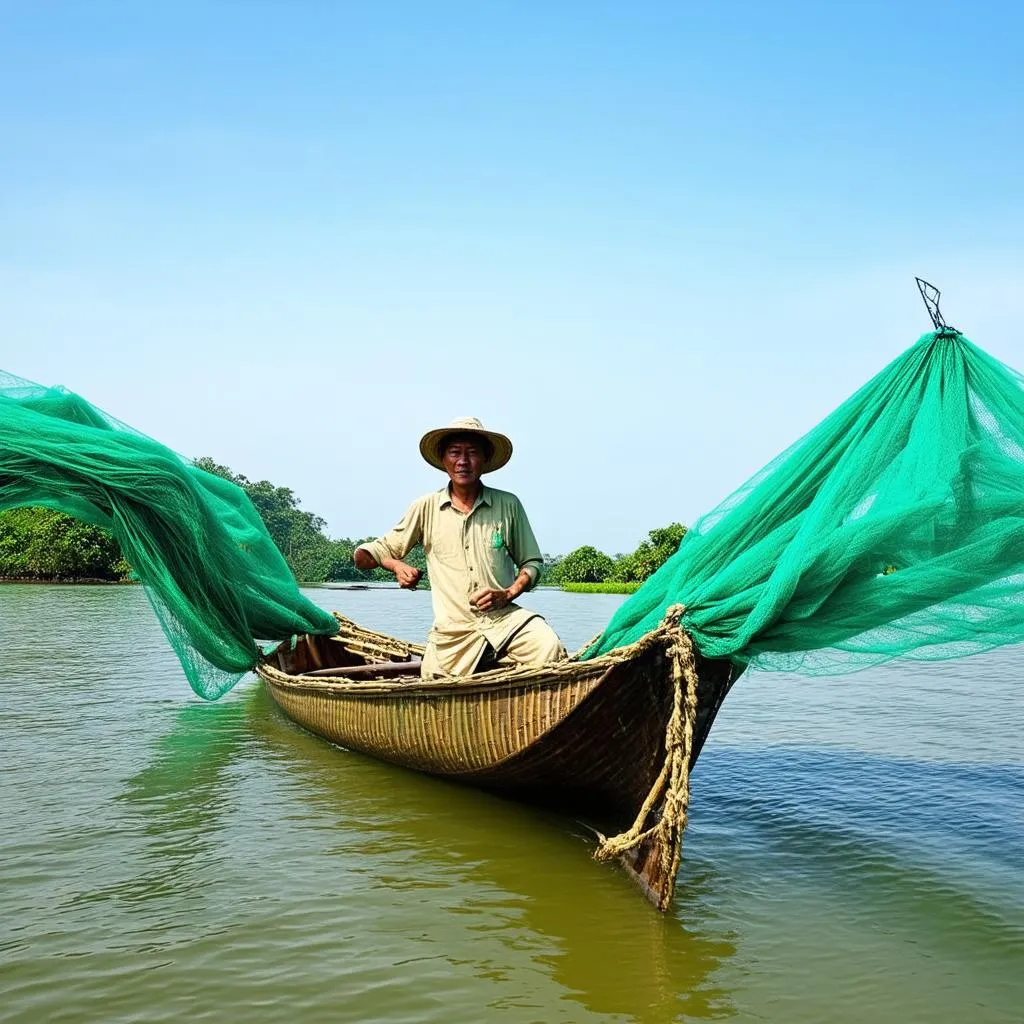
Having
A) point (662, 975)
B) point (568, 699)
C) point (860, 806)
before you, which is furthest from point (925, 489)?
point (860, 806)

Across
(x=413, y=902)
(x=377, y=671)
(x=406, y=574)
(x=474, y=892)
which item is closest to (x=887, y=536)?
(x=474, y=892)

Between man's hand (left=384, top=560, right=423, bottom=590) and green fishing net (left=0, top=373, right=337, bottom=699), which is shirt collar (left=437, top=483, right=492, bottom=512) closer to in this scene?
man's hand (left=384, top=560, right=423, bottom=590)

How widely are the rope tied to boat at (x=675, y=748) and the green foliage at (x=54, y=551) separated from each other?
33.2 meters

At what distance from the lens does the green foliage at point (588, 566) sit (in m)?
46.5

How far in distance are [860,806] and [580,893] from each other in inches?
84.4

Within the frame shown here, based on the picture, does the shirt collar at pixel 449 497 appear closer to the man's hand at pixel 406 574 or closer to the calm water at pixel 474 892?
the man's hand at pixel 406 574

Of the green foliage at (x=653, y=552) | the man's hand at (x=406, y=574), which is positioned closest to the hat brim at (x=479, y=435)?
the man's hand at (x=406, y=574)

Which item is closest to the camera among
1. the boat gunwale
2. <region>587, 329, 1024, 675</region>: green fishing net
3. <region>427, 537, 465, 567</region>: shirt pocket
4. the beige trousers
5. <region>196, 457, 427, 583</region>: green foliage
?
<region>587, 329, 1024, 675</region>: green fishing net

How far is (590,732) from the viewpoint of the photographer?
419 cm

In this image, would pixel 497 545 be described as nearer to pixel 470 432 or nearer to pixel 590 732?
pixel 470 432

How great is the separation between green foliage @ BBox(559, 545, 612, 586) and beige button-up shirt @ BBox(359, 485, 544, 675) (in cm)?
4118

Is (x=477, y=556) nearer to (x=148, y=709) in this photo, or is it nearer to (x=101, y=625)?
(x=148, y=709)

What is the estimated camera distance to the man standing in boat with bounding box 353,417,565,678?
16.4 feet

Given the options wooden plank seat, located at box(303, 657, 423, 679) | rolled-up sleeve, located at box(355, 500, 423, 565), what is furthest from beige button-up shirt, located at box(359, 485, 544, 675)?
wooden plank seat, located at box(303, 657, 423, 679)
